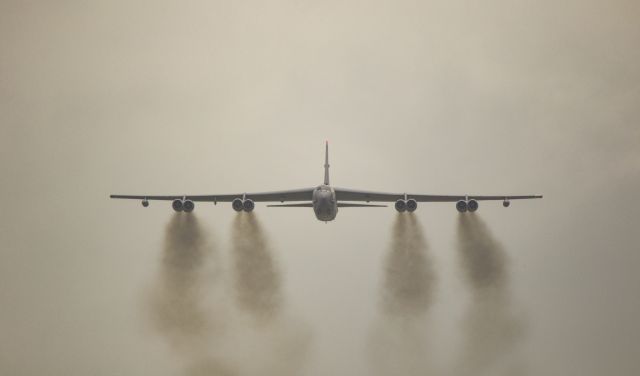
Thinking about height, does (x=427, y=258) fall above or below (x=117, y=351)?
above

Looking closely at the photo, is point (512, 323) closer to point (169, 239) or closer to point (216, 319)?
point (216, 319)

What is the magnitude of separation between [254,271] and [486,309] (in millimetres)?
17646

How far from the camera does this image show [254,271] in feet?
142

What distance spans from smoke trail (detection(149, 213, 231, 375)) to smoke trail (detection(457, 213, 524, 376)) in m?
18.9

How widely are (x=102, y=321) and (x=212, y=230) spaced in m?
18.3

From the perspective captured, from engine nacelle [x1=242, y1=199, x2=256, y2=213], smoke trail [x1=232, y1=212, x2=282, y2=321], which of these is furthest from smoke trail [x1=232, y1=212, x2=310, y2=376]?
engine nacelle [x1=242, y1=199, x2=256, y2=213]

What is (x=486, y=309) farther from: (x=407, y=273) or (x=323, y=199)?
(x=323, y=199)

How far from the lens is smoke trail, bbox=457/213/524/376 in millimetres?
43531

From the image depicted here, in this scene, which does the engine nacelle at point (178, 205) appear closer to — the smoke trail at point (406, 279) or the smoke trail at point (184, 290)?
the smoke trail at point (184, 290)

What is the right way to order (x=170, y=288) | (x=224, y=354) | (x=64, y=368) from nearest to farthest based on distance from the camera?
(x=170, y=288)
(x=224, y=354)
(x=64, y=368)

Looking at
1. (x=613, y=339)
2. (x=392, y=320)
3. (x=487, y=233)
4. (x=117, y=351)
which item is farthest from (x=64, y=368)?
(x=613, y=339)

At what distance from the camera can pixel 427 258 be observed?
43.4 m

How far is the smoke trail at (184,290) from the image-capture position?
4338 cm

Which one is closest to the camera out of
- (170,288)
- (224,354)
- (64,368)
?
(170,288)
